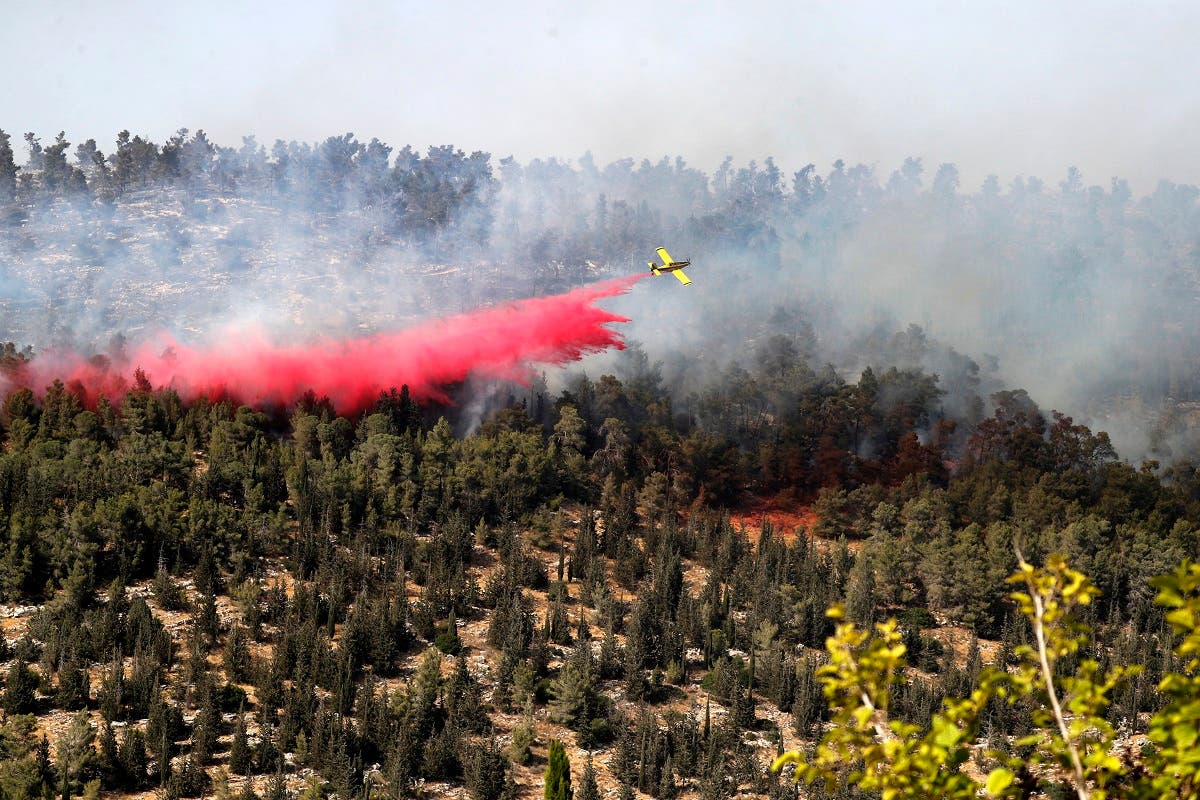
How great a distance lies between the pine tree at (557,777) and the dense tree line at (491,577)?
3.38 meters

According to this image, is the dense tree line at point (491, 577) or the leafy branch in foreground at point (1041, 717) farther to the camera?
the dense tree line at point (491, 577)

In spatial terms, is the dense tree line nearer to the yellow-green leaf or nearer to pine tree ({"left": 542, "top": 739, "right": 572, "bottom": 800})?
pine tree ({"left": 542, "top": 739, "right": 572, "bottom": 800})

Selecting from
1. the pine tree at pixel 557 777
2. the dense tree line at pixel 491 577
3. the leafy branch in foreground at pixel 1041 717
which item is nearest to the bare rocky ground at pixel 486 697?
the dense tree line at pixel 491 577

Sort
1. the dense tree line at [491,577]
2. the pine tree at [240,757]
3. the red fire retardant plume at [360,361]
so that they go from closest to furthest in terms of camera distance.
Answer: the pine tree at [240,757], the dense tree line at [491,577], the red fire retardant plume at [360,361]

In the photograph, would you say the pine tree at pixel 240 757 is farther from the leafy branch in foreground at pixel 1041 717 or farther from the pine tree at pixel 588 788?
the leafy branch in foreground at pixel 1041 717

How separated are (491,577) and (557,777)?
29.5m

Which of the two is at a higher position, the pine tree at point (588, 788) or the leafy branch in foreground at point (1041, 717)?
the leafy branch in foreground at point (1041, 717)

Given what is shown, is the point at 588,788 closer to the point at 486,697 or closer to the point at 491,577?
the point at 486,697

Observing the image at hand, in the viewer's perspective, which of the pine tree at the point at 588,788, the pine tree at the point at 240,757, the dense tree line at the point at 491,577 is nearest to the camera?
the pine tree at the point at 588,788

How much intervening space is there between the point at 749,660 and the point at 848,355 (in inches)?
4212

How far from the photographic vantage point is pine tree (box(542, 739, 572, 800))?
6078 centimetres

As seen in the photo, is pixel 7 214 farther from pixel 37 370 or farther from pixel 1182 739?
pixel 1182 739

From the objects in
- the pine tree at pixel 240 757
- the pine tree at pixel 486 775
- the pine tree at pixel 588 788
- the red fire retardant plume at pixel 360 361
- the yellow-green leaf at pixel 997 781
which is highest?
the yellow-green leaf at pixel 997 781

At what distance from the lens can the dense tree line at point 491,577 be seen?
65.9 meters
